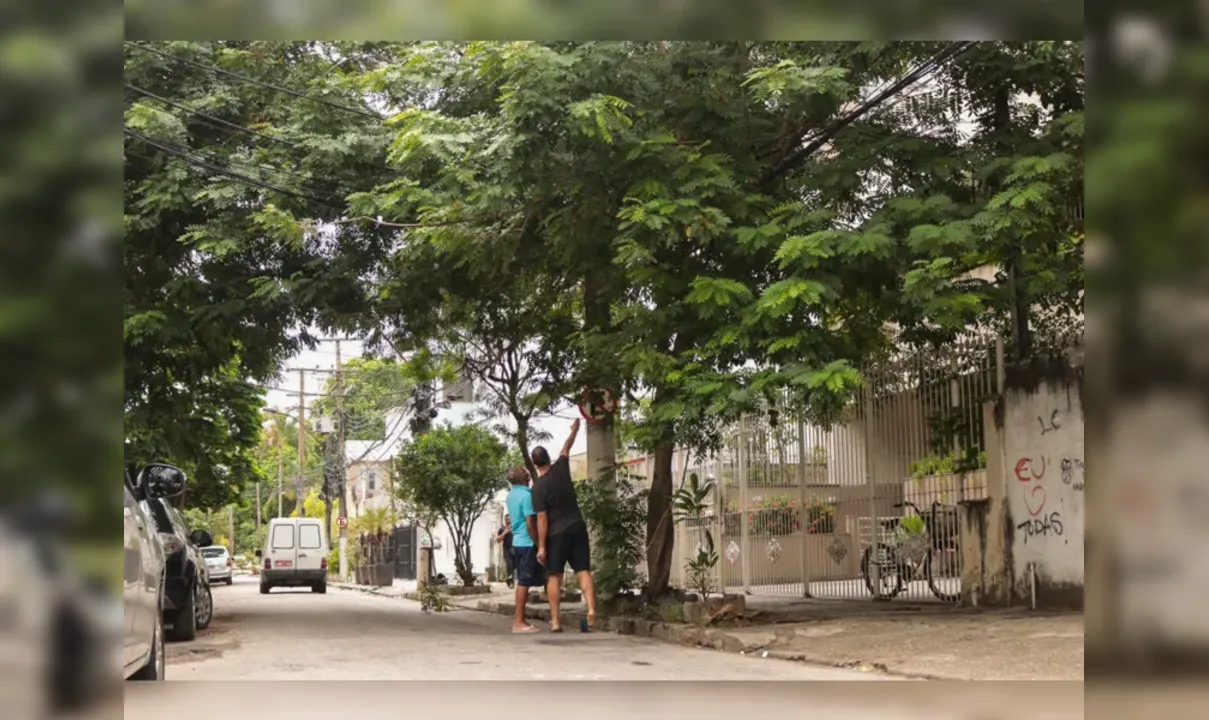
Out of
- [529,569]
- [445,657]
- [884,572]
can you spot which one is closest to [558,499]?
[529,569]

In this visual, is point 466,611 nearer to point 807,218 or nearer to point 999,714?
point 807,218

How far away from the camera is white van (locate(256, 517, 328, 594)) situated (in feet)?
121

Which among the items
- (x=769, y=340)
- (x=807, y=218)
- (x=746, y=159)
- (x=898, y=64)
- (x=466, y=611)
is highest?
(x=898, y=64)

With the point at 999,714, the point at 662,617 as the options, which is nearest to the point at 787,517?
the point at 662,617

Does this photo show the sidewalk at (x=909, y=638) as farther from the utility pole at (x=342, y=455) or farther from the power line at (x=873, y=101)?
the utility pole at (x=342, y=455)

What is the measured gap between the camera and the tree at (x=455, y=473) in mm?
27422

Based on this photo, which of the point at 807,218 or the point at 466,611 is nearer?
the point at 807,218

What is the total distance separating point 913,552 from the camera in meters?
15.5

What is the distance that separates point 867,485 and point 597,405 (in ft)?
11.9

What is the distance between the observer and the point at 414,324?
18266 millimetres

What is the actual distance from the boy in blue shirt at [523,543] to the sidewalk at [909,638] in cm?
125

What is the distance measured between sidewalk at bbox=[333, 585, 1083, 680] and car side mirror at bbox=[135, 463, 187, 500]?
511cm

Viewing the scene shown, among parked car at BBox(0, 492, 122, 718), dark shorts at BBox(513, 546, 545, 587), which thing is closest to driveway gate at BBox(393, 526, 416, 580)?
dark shorts at BBox(513, 546, 545, 587)

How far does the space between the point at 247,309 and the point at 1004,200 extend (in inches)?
357
